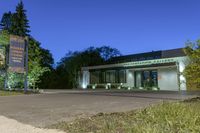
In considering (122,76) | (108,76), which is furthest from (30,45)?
(122,76)

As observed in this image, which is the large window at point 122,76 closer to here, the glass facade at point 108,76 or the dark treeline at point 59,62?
the glass facade at point 108,76

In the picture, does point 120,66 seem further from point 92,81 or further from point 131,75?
point 92,81

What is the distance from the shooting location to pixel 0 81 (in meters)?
24.9

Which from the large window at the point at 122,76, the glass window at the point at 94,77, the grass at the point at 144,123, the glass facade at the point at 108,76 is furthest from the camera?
the glass window at the point at 94,77

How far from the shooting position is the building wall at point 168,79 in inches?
1238

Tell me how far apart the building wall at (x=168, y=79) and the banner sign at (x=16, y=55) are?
52.2 ft

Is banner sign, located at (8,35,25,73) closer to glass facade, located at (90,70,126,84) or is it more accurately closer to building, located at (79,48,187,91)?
building, located at (79,48,187,91)

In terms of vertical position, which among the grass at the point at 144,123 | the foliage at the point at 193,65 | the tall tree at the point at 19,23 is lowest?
the grass at the point at 144,123

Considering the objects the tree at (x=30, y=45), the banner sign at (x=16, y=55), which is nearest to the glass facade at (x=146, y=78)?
the tree at (x=30, y=45)

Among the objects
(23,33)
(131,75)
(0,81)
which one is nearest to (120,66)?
(131,75)

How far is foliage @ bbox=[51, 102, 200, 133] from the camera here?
6.43 metres

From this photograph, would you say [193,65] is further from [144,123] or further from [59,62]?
[59,62]

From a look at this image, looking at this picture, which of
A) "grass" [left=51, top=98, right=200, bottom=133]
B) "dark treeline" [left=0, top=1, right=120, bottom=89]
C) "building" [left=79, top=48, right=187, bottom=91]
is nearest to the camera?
"grass" [left=51, top=98, right=200, bottom=133]

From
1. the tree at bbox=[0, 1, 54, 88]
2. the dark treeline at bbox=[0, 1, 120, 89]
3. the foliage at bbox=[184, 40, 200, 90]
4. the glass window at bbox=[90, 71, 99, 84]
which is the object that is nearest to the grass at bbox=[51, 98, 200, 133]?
the foliage at bbox=[184, 40, 200, 90]
